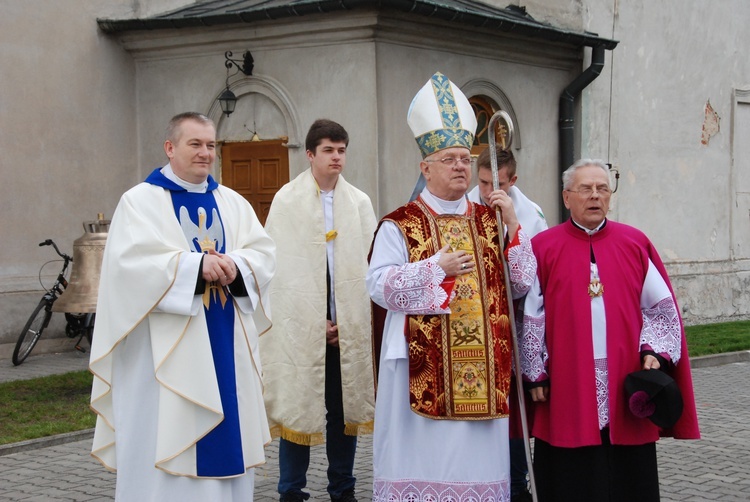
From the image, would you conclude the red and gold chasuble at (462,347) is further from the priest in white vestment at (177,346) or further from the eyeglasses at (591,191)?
the priest in white vestment at (177,346)

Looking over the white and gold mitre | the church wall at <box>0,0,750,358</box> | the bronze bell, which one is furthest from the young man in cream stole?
the church wall at <box>0,0,750,358</box>

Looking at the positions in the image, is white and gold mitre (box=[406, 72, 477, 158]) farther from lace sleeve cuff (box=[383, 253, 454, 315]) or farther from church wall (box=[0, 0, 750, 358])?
church wall (box=[0, 0, 750, 358])

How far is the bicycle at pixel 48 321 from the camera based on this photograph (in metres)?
12.1

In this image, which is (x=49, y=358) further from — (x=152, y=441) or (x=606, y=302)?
(x=606, y=302)

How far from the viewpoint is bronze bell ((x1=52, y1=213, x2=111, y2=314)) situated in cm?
988

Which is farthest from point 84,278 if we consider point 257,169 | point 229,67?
point 229,67

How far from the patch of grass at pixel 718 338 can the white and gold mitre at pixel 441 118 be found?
8.83 m

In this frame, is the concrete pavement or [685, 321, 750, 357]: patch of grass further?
[685, 321, 750, 357]: patch of grass

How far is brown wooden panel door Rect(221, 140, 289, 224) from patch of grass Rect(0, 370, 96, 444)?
3.38 m

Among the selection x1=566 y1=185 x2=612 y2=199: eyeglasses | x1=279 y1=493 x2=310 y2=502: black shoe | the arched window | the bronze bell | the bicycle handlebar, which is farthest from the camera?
the arched window

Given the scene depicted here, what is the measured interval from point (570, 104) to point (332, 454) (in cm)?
1019

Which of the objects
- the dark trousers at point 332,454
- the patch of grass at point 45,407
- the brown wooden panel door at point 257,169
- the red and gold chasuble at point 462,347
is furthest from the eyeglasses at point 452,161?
the brown wooden panel door at point 257,169

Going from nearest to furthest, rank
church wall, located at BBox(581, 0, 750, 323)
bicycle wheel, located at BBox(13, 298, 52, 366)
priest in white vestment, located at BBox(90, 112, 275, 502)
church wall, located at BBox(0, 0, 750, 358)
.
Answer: priest in white vestment, located at BBox(90, 112, 275, 502)
bicycle wheel, located at BBox(13, 298, 52, 366)
church wall, located at BBox(0, 0, 750, 358)
church wall, located at BBox(581, 0, 750, 323)

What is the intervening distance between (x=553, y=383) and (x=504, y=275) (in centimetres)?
56
